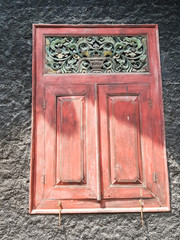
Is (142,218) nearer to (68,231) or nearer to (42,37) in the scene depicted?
(68,231)

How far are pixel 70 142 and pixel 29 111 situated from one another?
1.78 ft

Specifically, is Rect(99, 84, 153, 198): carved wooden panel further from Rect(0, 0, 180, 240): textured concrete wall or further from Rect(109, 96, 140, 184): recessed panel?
Rect(0, 0, 180, 240): textured concrete wall

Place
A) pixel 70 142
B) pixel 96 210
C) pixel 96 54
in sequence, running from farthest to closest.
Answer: pixel 96 54 → pixel 70 142 → pixel 96 210

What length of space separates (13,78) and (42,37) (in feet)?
1.83

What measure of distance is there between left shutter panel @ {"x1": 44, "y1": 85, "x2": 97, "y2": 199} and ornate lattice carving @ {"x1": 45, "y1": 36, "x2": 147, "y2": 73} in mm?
243

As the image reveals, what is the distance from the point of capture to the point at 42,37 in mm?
2680

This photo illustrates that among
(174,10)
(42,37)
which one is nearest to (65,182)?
(42,37)

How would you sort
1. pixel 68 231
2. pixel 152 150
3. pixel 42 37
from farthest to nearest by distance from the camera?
1. pixel 42 37
2. pixel 152 150
3. pixel 68 231

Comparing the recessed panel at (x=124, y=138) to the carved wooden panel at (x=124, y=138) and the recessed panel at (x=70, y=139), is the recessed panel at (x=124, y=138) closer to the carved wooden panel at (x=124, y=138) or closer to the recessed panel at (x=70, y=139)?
the carved wooden panel at (x=124, y=138)

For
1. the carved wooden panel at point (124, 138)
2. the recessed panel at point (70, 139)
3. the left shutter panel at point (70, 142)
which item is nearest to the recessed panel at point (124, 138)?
the carved wooden panel at point (124, 138)

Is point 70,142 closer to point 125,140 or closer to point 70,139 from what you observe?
point 70,139

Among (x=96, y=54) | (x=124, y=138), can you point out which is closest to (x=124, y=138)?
(x=124, y=138)

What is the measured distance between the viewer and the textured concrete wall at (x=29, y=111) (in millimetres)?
2318

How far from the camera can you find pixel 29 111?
8.30ft
